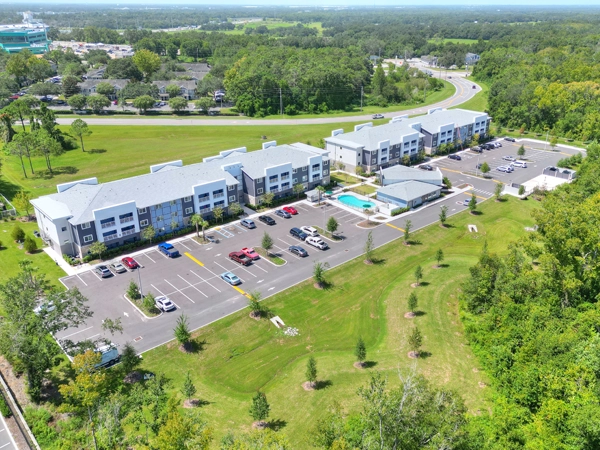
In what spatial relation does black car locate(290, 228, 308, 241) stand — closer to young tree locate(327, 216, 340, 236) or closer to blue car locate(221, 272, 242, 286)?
young tree locate(327, 216, 340, 236)

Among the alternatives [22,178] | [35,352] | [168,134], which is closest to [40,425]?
[35,352]

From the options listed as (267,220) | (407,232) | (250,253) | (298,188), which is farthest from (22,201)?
(407,232)

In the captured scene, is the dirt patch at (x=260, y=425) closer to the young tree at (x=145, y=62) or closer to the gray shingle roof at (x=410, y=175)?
the gray shingle roof at (x=410, y=175)

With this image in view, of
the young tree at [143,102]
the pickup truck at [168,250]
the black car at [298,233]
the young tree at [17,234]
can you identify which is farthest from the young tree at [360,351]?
the young tree at [143,102]

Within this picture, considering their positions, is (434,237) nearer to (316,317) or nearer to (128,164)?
(316,317)

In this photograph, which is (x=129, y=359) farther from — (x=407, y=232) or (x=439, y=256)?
(x=407, y=232)

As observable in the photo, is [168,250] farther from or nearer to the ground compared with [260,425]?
farther from the ground
